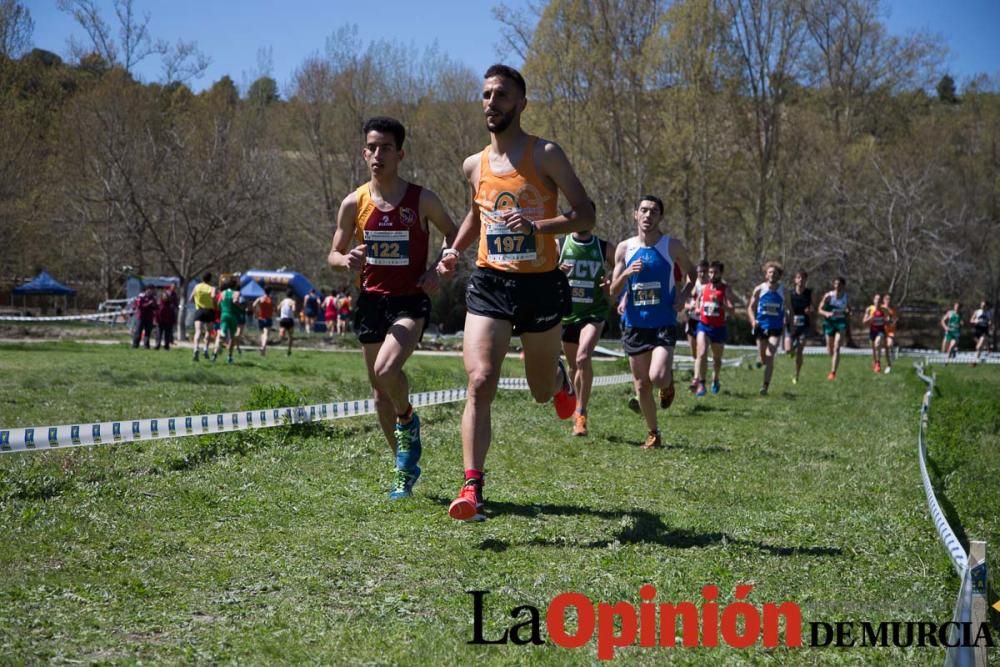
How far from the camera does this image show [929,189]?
53.6 m

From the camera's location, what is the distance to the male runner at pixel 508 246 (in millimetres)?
6504

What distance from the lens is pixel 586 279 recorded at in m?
11.6

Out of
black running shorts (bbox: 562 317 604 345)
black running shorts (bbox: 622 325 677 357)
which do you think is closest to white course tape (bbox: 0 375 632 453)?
black running shorts (bbox: 562 317 604 345)

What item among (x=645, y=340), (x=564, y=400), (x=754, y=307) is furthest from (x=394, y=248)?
(x=754, y=307)

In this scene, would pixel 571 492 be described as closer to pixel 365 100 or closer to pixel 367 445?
pixel 367 445

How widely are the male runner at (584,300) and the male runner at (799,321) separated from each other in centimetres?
930

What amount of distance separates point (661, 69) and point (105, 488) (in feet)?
127

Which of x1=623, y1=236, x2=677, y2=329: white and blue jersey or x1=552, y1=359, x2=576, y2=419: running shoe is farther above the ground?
x1=623, y1=236, x2=677, y2=329: white and blue jersey

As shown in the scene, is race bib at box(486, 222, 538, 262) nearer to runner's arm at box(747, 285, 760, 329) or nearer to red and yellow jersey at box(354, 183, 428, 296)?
red and yellow jersey at box(354, 183, 428, 296)

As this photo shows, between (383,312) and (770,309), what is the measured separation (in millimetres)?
12327

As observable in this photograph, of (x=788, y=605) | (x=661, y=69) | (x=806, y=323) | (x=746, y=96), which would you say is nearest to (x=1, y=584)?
(x=788, y=605)

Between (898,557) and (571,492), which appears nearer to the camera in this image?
(898,557)

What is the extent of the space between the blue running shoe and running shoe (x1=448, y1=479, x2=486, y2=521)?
954 millimetres

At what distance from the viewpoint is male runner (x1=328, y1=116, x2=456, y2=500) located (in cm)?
729
